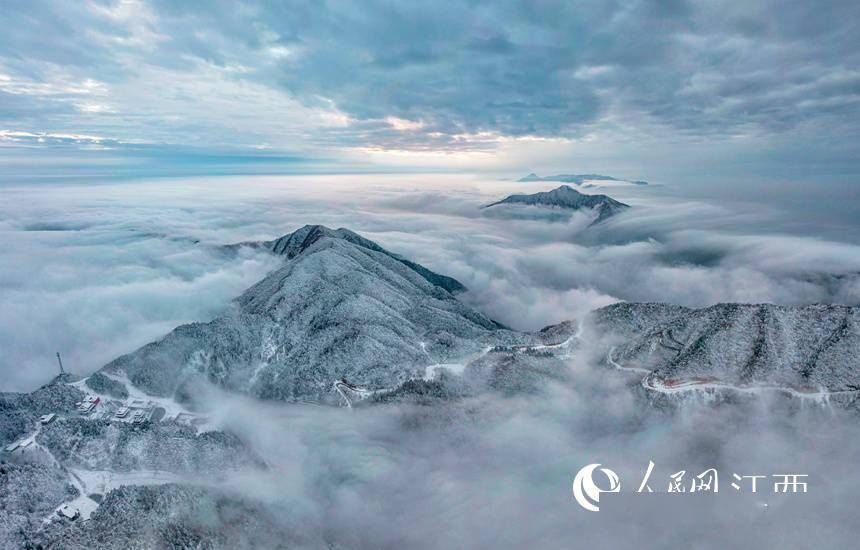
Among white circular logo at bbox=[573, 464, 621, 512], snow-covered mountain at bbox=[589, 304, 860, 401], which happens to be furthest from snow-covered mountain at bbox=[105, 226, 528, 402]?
white circular logo at bbox=[573, 464, 621, 512]

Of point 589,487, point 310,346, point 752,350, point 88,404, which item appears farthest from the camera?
point 310,346

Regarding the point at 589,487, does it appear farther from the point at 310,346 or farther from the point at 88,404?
Result: the point at 88,404

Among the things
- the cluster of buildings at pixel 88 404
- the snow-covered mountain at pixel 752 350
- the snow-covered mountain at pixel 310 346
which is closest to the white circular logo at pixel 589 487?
the snow-covered mountain at pixel 752 350

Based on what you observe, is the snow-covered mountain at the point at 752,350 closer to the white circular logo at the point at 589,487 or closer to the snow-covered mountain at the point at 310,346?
the white circular logo at the point at 589,487

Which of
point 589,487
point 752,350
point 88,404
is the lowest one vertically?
point 88,404

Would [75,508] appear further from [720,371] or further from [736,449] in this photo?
[720,371]

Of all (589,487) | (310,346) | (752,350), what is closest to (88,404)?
(310,346)
